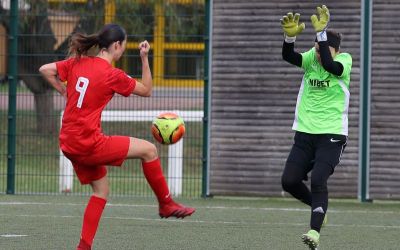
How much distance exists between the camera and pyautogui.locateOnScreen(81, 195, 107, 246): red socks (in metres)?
8.85

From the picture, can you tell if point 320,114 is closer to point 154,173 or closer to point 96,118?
point 154,173

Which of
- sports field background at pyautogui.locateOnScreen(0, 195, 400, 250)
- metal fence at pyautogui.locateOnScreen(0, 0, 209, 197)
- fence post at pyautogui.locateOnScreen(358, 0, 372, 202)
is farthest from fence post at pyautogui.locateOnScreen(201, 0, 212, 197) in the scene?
fence post at pyautogui.locateOnScreen(358, 0, 372, 202)

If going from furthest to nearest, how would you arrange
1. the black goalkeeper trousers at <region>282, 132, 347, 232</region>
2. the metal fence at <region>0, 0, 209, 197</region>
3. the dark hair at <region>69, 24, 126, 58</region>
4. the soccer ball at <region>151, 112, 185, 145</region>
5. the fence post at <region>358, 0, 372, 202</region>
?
the metal fence at <region>0, 0, 209, 197</region> < the fence post at <region>358, 0, 372, 202</region> < the soccer ball at <region>151, 112, 185, 145</region> < the black goalkeeper trousers at <region>282, 132, 347, 232</region> < the dark hair at <region>69, 24, 126, 58</region>

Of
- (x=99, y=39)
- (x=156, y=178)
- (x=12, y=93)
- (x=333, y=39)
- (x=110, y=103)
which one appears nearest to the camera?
(x=99, y=39)

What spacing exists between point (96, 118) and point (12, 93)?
7.30 meters

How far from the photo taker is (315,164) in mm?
9680

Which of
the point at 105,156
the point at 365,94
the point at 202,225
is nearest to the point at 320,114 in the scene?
the point at 105,156

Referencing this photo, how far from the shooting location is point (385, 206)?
14.8m

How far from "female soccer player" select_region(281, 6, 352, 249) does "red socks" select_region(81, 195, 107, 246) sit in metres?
1.76

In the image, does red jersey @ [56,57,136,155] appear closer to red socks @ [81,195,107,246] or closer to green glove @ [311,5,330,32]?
red socks @ [81,195,107,246]

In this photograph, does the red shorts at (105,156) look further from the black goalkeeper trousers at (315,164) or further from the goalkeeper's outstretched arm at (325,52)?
the goalkeeper's outstretched arm at (325,52)

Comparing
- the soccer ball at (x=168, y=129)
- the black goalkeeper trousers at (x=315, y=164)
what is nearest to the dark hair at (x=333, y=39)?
the black goalkeeper trousers at (x=315, y=164)

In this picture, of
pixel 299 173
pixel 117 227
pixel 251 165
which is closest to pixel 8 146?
pixel 251 165

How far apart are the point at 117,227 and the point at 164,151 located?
16.0 feet
